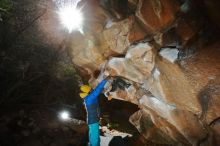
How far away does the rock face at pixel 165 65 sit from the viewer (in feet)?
18.9

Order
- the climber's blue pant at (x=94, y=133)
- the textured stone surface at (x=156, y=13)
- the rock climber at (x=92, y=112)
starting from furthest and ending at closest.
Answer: the climber's blue pant at (x=94, y=133), the rock climber at (x=92, y=112), the textured stone surface at (x=156, y=13)

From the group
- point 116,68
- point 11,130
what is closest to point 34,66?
point 11,130

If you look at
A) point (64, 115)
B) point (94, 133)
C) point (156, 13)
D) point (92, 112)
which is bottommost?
point (94, 133)

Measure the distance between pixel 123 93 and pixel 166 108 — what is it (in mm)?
1822

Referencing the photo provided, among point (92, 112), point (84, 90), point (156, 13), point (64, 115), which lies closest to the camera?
point (156, 13)

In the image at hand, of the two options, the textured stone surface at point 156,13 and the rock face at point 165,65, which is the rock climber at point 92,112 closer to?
the rock face at point 165,65

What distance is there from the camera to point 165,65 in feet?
21.1

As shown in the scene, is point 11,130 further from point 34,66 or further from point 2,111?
point 34,66

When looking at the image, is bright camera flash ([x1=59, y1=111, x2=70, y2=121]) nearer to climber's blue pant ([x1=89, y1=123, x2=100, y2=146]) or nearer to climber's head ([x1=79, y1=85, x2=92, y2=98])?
climber's blue pant ([x1=89, y1=123, x2=100, y2=146])

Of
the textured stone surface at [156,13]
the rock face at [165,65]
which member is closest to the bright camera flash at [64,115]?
the rock face at [165,65]

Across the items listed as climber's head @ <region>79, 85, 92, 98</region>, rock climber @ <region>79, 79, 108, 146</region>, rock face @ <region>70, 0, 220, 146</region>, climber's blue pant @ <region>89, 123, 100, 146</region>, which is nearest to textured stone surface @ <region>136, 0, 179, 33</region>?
rock face @ <region>70, 0, 220, 146</region>

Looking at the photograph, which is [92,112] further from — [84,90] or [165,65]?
[165,65]

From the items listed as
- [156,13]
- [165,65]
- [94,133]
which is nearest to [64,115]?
[94,133]

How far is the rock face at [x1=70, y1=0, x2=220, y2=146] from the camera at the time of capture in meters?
5.77
